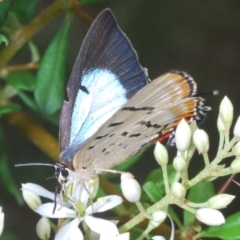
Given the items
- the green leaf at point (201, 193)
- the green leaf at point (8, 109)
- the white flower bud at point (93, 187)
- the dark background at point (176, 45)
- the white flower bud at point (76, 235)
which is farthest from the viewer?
the dark background at point (176, 45)

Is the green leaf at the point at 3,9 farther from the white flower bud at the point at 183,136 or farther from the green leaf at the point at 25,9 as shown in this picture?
the white flower bud at the point at 183,136

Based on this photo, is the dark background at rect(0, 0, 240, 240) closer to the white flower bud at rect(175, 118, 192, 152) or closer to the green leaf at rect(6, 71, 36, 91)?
the green leaf at rect(6, 71, 36, 91)

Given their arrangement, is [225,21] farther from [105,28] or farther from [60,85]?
[105,28]

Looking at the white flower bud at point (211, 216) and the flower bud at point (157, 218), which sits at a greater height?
the flower bud at point (157, 218)

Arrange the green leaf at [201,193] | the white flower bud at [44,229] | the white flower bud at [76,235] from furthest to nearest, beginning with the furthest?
1. the green leaf at [201,193]
2. the white flower bud at [44,229]
3. the white flower bud at [76,235]

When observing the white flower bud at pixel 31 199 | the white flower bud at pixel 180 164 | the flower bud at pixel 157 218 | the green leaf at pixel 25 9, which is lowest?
the flower bud at pixel 157 218

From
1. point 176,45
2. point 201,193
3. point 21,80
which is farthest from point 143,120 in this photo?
point 176,45

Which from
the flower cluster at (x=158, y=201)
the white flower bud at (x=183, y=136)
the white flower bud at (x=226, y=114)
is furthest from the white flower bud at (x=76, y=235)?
the white flower bud at (x=226, y=114)
